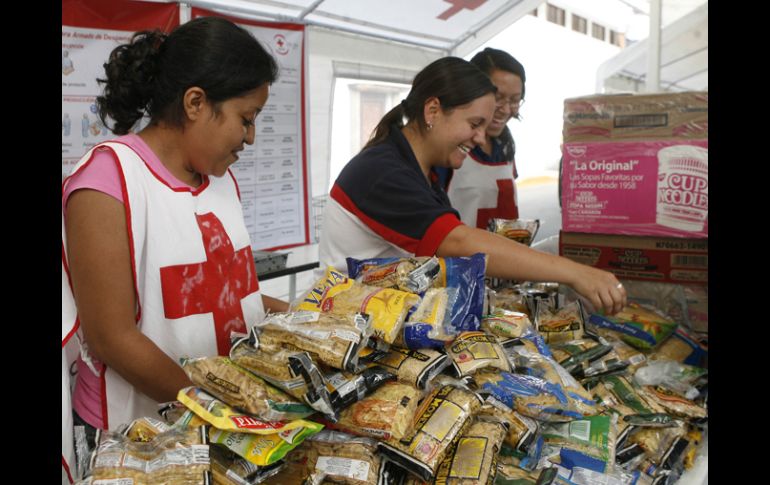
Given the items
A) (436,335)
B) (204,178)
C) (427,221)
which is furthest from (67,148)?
(436,335)

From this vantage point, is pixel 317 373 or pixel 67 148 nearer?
pixel 317 373

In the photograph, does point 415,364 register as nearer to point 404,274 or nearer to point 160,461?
point 404,274

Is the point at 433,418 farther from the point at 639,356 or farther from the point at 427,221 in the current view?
the point at 639,356

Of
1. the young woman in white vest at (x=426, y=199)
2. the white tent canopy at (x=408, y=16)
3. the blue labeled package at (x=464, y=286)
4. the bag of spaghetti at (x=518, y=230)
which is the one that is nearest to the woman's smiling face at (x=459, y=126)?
the young woman in white vest at (x=426, y=199)

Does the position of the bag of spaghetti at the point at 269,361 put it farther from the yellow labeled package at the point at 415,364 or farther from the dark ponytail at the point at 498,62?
the dark ponytail at the point at 498,62

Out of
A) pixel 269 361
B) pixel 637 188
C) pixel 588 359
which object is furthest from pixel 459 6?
pixel 269 361

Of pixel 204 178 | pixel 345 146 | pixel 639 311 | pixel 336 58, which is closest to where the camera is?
pixel 204 178

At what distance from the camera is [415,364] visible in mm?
1072

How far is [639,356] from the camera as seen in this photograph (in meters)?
1.72

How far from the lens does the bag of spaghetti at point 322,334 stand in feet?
3.20

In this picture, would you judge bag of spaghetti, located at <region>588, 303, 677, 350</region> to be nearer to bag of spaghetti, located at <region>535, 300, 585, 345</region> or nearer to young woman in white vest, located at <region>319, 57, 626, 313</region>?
bag of spaghetti, located at <region>535, 300, 585, 345</region>

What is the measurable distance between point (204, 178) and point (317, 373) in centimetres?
68

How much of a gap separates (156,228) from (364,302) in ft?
1.51
